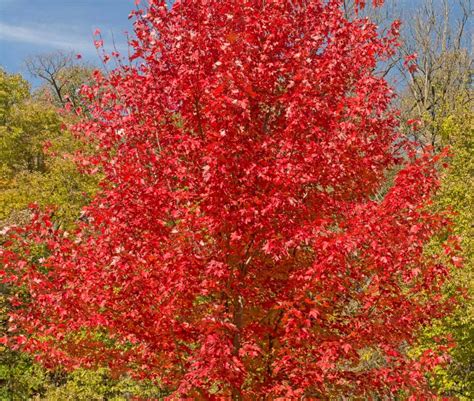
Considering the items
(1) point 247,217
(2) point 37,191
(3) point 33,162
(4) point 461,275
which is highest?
(3) point 33,162

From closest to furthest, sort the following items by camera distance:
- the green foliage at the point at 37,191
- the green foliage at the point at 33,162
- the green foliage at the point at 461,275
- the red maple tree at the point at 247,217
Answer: the red maple tree at the point at 247,217 < the green foliage at the point at 461,275 < the green foliage at the point at 37,191 < the green foliage at the point at 33,162

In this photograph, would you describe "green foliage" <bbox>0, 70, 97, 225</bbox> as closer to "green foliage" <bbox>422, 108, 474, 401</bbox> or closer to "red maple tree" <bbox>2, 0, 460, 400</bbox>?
"red maple tree" <bbox>2, 0, 460, 400</bbox>

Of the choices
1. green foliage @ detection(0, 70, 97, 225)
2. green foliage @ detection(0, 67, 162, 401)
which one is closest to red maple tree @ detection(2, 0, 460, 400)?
green foliage @ detection(0, 67, 162, 401)

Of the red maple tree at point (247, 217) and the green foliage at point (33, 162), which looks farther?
the green foliage at point (33, 162)

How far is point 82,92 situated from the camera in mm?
8531

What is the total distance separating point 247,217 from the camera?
6.38m

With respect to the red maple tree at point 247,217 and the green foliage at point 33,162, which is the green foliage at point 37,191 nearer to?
the green foliage at point 33,162

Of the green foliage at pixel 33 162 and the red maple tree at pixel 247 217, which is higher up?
the green foliage at pixel 33 162

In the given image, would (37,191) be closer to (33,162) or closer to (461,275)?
(33,162)

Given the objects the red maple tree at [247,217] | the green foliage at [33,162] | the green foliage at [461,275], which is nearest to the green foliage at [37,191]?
the green foliage at [33,162]

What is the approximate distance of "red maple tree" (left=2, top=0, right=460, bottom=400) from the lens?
654 centimetres

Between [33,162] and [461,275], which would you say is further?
[33,162]

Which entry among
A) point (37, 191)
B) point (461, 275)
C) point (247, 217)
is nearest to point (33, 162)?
point (37, 191)

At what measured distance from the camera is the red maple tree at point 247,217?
6.54 metres
